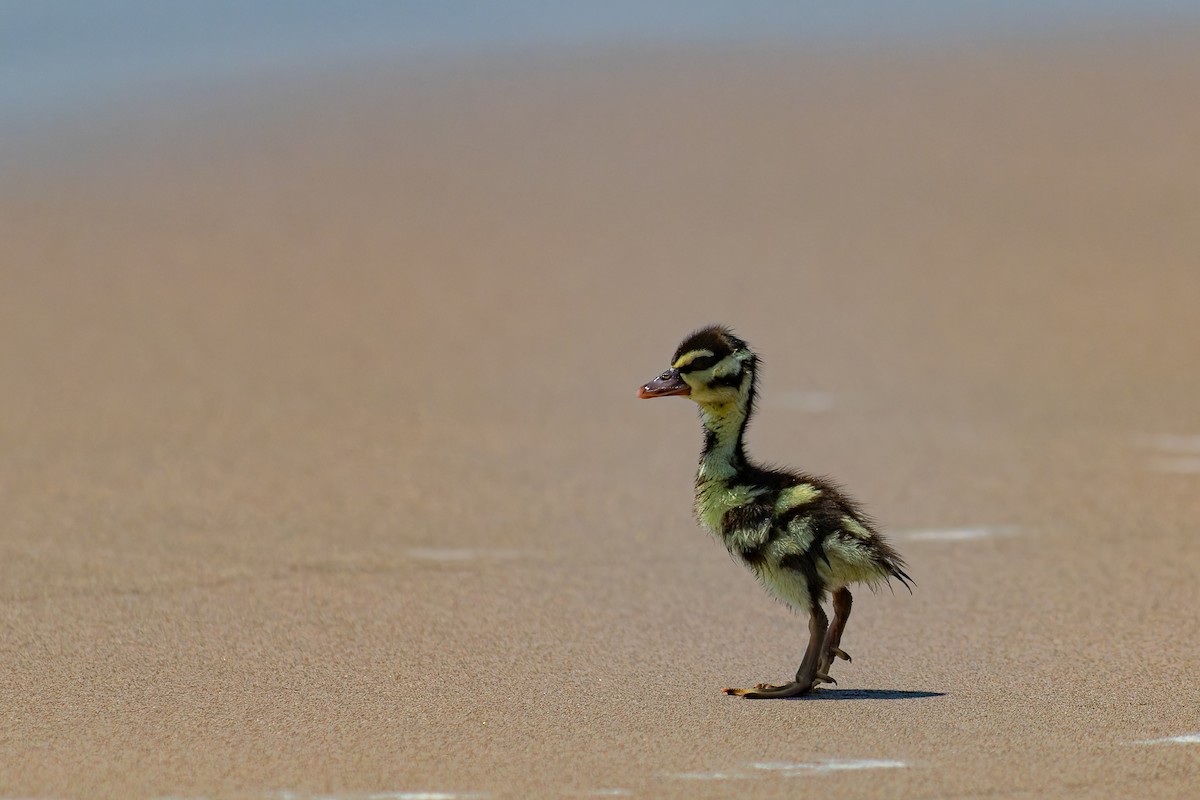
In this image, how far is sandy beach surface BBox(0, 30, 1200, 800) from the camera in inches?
221

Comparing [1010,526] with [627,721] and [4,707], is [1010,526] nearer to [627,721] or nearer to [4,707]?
[627,721]

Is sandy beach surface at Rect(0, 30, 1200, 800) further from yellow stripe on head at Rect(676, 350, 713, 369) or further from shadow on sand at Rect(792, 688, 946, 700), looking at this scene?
yellow stripe on head at Rect(676, 350, 713, 369)

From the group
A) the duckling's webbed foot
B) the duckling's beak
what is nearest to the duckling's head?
the duckling's beak

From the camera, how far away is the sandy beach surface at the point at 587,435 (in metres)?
5.62

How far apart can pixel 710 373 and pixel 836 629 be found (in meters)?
0.90

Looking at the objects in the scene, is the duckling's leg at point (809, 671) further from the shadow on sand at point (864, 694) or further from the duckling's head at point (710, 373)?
the duckling's head at point (710, 373)

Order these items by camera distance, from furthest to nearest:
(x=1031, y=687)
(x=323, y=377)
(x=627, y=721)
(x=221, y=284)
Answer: (x=221, y=284), (x=323, y=377), (x=1031, y=687), (x=627, y=721)

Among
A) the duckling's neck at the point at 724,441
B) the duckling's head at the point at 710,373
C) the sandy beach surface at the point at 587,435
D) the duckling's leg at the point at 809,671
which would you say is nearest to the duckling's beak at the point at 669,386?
the duckling's head at the point at 710,373

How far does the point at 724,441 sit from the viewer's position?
610 centimetres

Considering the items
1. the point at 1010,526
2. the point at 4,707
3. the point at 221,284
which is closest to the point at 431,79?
the point at 221,284

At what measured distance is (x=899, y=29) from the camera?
24.1m

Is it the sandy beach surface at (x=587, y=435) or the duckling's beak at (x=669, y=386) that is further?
the duckling's beak at (x=669, y=386)

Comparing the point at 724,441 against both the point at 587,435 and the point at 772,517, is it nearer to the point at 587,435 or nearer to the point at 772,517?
the point at 772,517

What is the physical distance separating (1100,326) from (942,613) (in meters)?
5.48
